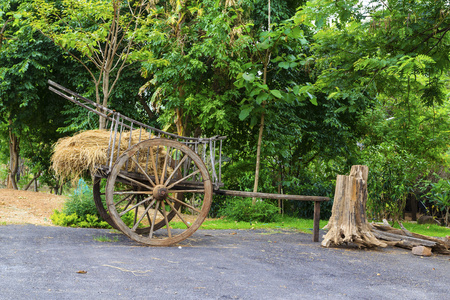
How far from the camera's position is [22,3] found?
12.1 metres

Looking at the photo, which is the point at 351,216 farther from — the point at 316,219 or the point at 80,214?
the point at 80,214

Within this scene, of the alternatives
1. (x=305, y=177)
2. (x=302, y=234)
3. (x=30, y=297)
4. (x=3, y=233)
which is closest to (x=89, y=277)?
(x=30, y=297)

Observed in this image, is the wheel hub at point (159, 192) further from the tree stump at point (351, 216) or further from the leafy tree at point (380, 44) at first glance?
the leafy tree at point (380, 44)

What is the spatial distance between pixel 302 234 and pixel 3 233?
5.33m

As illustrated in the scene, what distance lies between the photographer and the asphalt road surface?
11.5 feet

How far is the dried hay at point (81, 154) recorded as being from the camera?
551 cm

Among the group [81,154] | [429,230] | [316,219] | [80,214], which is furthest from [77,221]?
[429,230]

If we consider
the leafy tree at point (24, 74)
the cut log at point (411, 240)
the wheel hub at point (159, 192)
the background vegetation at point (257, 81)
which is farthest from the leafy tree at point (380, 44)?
the leafy tree at point (24, 74)

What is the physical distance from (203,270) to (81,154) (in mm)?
2412

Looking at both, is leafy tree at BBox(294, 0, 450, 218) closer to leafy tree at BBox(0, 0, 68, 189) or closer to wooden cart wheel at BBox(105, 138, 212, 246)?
wooden cart wheel at BBox(105, 138, 212, 246)

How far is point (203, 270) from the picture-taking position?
429 cm

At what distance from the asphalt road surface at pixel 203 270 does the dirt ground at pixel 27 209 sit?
1.51m

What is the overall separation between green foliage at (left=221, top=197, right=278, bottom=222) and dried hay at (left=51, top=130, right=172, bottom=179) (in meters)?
5.09

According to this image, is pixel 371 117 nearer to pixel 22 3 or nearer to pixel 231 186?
pixel 231 186
